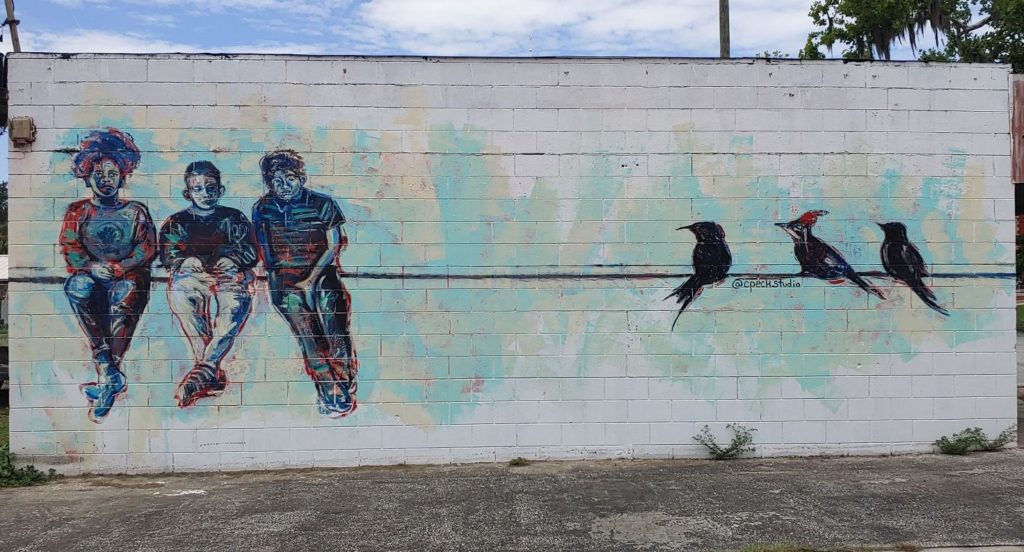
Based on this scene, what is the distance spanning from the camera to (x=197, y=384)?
758cm


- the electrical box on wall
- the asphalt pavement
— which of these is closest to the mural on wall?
the electrical box on wall

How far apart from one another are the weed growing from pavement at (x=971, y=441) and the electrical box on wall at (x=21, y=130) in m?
9.12

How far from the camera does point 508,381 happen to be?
7.77 metres

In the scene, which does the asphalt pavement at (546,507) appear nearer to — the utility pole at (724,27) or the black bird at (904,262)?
the black bird at (904,262)

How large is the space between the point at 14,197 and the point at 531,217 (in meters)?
4.76

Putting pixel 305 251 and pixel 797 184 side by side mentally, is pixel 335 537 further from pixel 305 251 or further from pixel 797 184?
pixel 797 184

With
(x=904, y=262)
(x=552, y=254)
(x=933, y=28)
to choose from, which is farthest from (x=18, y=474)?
(x=933, y=28)

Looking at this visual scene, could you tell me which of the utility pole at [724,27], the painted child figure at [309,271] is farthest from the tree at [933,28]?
the painted child figure at [309,271]

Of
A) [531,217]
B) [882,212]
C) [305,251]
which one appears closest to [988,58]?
[882,212]

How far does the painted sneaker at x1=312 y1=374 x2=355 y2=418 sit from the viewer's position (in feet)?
25.1

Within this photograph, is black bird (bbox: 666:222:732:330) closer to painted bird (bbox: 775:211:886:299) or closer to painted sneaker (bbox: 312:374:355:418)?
painted bird (bbox: 775:211:886:299)

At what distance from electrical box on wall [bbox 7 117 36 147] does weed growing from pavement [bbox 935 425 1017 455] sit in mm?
9124

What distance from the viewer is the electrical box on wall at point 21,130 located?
7.38m

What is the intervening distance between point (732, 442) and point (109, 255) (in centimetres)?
618
